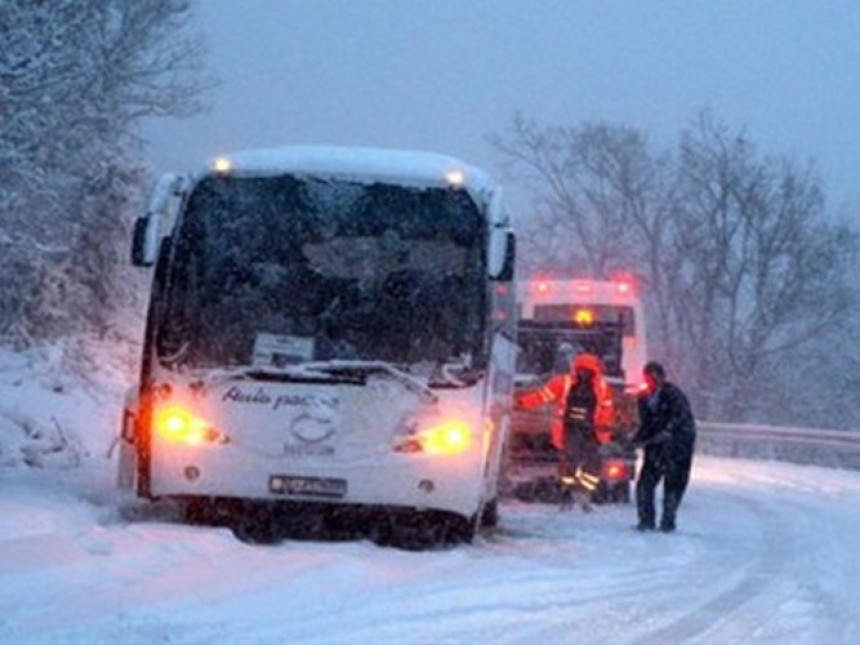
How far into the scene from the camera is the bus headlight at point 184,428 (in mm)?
12070

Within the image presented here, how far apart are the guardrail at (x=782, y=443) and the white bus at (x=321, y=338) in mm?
17183

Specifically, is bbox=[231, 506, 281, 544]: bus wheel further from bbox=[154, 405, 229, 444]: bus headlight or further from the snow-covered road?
bbox=[154, 405, 229, 444]: bus headlight

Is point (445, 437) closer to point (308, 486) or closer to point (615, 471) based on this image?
point (308, 486)

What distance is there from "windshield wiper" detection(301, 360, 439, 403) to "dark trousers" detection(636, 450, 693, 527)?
3.94 metres

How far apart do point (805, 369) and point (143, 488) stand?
161 ft

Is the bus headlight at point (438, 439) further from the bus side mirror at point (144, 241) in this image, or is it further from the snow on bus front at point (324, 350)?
the bus side mirror at point (144, 241)

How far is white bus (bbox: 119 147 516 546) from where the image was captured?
12.0m

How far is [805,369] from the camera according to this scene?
192 feet

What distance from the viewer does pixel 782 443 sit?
3109 centimetres

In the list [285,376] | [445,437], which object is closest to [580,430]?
[445,437]

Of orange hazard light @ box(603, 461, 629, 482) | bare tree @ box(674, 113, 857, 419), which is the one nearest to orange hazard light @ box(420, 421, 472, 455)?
orange hazard light @ box(603, 461, 629, 482)

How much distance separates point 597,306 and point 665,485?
1253 centimetres

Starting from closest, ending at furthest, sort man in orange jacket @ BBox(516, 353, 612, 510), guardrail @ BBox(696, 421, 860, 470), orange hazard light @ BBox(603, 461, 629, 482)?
man in orange jacket @ BBox(516, 353, 612, 510)
orange hazard light @ BBox(603, 461, 629, 482)
guardrail @ BBox(696, 421, 860, 470)

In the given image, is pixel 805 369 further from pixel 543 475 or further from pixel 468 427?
pixel 468 427
